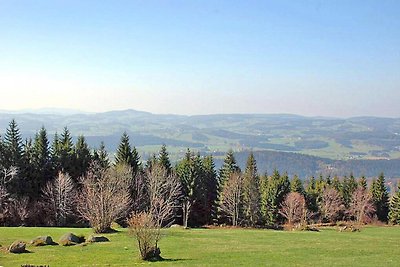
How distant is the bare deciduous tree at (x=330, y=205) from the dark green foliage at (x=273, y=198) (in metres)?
8.87

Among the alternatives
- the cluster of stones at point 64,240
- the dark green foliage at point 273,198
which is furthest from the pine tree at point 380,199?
the cluster of stones at point 64,240

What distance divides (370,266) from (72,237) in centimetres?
2426

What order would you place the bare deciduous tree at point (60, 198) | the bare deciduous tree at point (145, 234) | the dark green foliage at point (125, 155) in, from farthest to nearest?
1. the dark green foliage at point (125, 155)
2. the bare deciduous tree at point (60, 198)
3. the bare deciduous tree at point (145, 234)

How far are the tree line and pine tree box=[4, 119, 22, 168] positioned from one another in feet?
0.46

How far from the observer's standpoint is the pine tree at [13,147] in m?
64.6

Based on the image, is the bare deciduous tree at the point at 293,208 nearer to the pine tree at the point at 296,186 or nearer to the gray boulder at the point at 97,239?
the pine tree at the point at 296,186

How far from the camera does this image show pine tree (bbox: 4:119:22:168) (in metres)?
64.6

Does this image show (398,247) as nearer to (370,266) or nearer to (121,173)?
(370,266)

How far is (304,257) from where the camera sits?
31328mm

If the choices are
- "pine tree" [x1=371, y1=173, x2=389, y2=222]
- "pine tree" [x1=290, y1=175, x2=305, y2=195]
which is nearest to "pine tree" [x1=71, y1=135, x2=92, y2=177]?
"pine tree" [x1=290, y1=175, x2=305, y2=195]

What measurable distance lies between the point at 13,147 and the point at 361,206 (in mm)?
65665

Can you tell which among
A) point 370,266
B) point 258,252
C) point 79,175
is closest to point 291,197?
point 79,175

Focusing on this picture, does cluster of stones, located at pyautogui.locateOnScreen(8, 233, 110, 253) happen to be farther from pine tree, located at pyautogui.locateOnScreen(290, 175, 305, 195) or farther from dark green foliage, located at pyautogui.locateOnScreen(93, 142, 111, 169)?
pine tree, located at pyautogui.locateOnScreen(290, 175, 305, 195)

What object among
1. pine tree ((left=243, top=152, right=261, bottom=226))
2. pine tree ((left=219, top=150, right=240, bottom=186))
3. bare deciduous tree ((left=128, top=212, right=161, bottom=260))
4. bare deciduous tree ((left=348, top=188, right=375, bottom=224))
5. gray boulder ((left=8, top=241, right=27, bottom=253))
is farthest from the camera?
bare deciduous tree ((left=348, top=188, right=375, bottom=224))
